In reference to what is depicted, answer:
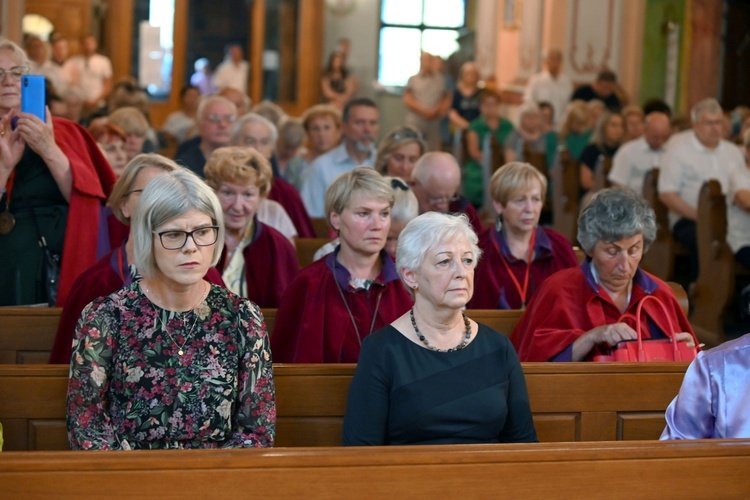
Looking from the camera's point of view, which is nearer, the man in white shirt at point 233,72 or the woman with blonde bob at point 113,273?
the woman with blonde bob at point 113,273

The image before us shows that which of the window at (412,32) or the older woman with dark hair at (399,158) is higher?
the window at (412,32)

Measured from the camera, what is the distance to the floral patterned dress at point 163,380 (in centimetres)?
280

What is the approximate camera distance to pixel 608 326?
367 cm

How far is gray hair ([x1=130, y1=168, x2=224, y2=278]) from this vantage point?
290 cm

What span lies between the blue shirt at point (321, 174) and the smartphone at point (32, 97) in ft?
10.2

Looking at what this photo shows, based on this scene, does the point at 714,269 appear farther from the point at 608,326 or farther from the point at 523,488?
the point at 523,488

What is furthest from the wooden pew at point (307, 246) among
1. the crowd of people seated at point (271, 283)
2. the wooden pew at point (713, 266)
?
the wooden pew at point (713, 266)

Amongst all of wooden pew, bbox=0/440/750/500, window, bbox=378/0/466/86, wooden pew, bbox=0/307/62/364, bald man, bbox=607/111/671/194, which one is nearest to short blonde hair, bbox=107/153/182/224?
wooden pew, bbox=0/307/62/364

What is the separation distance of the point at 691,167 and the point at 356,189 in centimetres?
479

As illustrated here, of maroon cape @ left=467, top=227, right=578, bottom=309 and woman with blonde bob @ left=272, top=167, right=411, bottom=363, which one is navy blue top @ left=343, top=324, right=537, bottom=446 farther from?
maroon cape @ left=467, top=227, right=578, bottom=309

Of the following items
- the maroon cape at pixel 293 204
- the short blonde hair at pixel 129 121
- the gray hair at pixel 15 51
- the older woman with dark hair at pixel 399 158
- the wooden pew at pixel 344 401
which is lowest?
the wooden pew at pixel 344 401

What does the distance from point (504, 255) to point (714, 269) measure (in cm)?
285

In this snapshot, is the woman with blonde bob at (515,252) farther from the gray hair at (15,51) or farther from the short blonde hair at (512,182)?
the gray hair at (15,51)

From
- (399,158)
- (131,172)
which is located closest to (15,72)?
(131,172)
